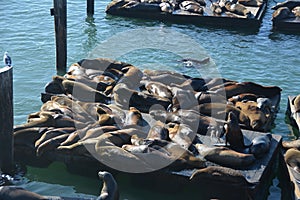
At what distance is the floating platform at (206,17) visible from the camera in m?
16.3

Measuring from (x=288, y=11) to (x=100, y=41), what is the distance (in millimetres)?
5929

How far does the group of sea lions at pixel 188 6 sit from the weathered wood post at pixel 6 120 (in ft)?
32.3

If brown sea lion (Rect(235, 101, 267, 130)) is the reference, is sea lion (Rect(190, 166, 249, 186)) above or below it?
below

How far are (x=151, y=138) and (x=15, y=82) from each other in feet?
16.9

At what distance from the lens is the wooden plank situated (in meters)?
12.1

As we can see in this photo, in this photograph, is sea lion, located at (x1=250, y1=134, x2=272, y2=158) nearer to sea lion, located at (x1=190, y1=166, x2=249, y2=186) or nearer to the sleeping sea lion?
the sleeping sea lion

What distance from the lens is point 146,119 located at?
8938mm

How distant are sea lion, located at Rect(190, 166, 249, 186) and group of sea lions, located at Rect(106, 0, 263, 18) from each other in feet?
32.2

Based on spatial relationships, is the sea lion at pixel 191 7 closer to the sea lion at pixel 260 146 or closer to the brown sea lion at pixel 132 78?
the brown sea lion at pixel 132 78

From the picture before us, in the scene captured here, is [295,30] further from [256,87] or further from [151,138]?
[151,138]

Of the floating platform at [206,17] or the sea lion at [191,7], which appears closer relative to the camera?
the floating platform at [206,17]

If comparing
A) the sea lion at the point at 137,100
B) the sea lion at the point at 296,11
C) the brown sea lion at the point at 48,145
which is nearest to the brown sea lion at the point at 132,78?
the sea lion at the point at 137,100

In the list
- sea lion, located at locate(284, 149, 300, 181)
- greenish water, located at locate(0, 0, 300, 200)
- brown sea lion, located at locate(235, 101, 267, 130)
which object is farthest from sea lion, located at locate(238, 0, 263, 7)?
sea lion, located at locate(284, 149, 300, 181)

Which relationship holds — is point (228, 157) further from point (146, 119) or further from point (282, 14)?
point (282, 14)
